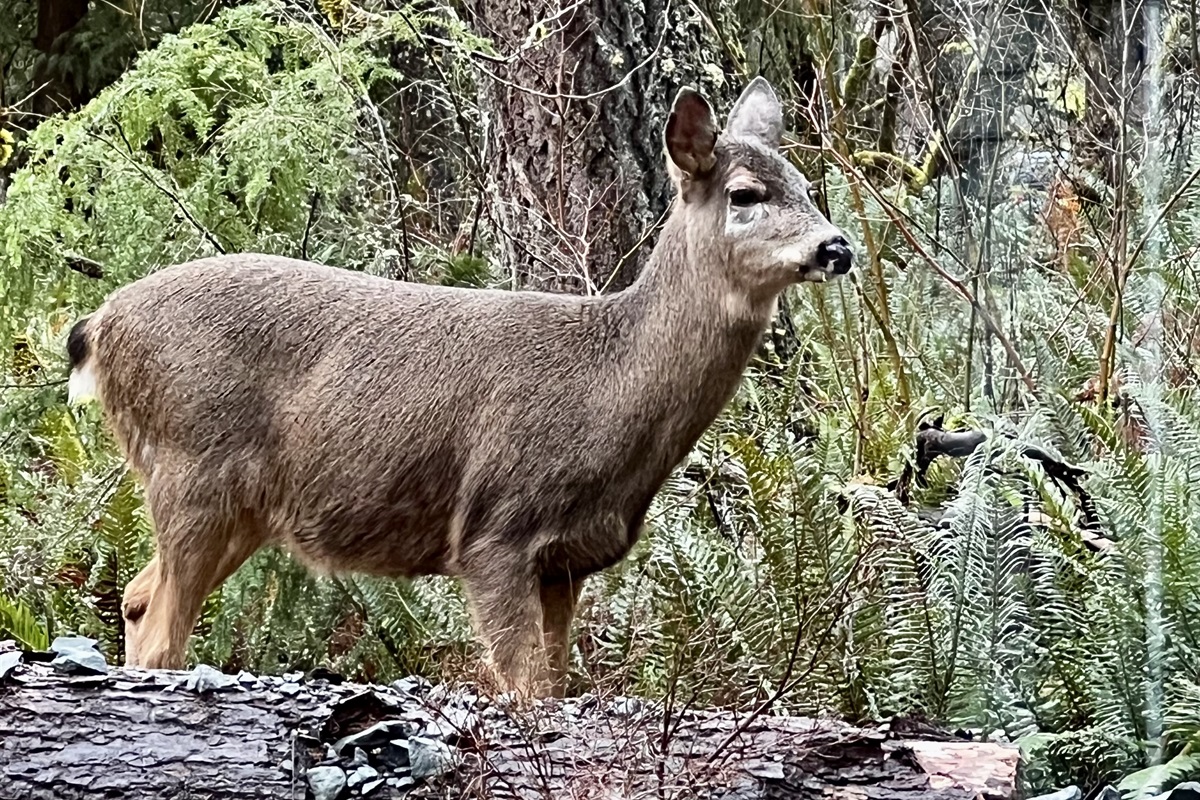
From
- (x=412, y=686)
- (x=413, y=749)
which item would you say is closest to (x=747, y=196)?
(x=412, y=686)

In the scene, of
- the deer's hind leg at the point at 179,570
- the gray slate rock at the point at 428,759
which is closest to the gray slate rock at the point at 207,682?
the gray slate rock at the point at 428,759

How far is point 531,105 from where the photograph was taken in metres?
6.87

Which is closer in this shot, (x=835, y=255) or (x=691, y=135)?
(x=835, y=255)

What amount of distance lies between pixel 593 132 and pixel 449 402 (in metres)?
2.23

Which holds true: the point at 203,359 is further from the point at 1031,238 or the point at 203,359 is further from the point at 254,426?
the point at 1031,238

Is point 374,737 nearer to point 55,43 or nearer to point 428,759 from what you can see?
point 428,759

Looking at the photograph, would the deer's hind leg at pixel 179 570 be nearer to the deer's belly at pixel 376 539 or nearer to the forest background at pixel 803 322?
the deer's belly at pixel 376 539

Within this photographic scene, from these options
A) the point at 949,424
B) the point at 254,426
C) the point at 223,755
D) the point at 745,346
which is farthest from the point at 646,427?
the point at 949,424

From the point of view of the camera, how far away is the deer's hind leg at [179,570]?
4.93 metres

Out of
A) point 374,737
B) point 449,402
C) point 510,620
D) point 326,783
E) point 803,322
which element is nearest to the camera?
point 326,783

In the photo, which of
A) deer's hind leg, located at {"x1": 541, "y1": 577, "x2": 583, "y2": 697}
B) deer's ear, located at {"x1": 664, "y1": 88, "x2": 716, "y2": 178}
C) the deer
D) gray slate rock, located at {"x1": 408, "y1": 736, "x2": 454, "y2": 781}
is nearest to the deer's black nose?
the deer

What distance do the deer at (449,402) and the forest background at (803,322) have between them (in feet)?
1.45

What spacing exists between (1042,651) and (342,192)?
4.07m

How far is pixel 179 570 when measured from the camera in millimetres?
4949
